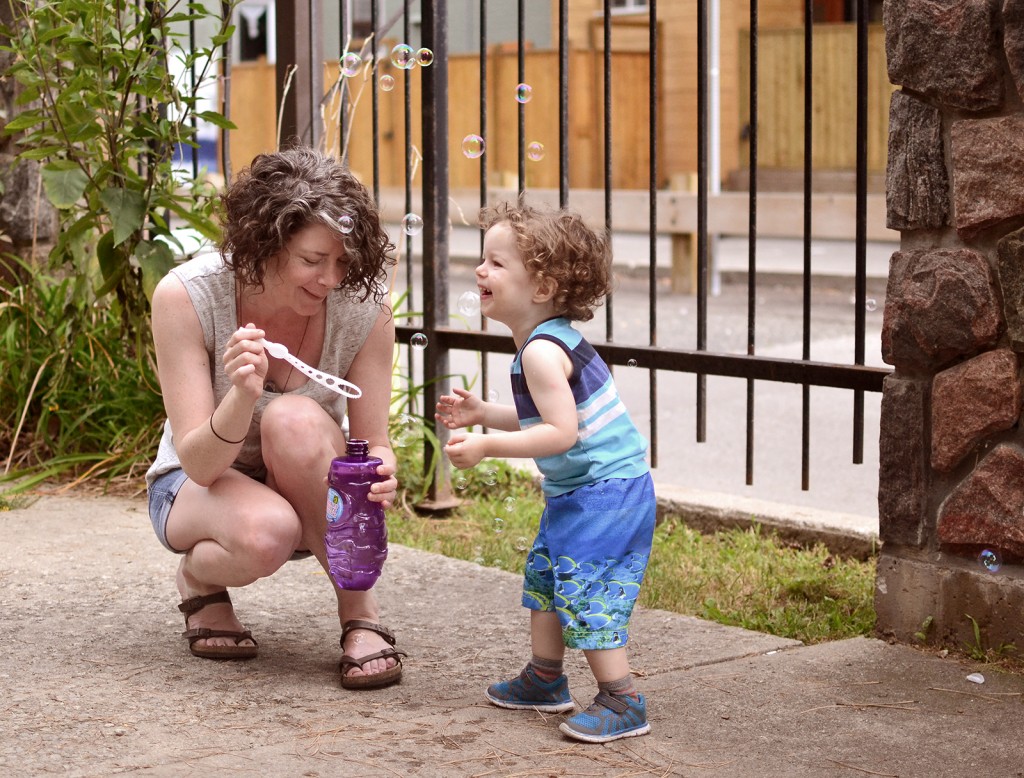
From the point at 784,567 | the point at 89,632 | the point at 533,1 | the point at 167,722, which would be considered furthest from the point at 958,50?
the point at 533,1

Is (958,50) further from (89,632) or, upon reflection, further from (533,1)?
(533,1)

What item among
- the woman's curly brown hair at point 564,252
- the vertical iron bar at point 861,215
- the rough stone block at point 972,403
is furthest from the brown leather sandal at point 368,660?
the vertical iron bar at point 861,215

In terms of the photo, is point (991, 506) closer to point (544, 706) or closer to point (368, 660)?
point (544, 706)

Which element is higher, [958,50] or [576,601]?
[958,50]

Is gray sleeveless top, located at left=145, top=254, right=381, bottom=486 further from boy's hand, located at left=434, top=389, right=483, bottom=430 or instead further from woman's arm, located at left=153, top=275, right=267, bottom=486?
boy's hand, located at left=434, top=389, right=483, bottom=430

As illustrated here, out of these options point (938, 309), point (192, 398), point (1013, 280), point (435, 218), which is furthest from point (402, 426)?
point (1013, 280)

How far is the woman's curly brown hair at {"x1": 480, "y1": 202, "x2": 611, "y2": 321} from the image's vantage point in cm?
251

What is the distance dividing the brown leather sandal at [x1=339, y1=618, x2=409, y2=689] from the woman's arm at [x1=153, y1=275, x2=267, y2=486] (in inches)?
17.0

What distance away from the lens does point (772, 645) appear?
3049 millimetres

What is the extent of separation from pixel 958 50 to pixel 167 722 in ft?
6.61

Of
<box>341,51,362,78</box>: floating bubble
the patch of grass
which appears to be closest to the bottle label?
the patch of grass

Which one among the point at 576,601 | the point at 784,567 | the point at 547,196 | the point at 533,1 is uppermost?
the point at 533,1

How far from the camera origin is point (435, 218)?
438cm

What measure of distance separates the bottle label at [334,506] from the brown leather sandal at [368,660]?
0.90ft
